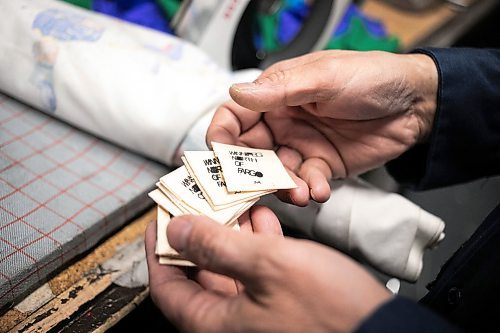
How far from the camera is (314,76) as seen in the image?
743mm

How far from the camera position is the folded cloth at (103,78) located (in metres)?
0.90

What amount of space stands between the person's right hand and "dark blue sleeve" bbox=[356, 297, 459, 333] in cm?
28

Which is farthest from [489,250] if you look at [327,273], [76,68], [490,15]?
[490,15]

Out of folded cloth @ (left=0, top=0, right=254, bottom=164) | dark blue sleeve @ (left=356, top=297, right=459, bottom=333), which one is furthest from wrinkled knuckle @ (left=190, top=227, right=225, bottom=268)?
folded cloth @ (left=0, top=0, right=254, bottom=164)

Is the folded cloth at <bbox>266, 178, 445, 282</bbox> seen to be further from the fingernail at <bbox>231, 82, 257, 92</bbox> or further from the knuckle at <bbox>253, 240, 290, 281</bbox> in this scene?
the knuckle at <bbox>253, 240, 290, 281</bbox>

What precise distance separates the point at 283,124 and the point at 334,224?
209 mm

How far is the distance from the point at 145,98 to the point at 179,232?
1.43 ft

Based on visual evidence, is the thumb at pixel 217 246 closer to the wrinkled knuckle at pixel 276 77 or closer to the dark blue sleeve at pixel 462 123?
the wrinkled knuckle at pixel 276 77

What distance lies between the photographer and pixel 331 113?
2.66 ft

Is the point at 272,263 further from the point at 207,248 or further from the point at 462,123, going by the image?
the point at 462,123

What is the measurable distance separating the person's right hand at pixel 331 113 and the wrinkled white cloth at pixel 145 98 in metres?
0.08

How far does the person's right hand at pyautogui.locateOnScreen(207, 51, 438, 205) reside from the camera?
0.73m

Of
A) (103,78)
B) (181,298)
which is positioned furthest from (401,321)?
(103,78)

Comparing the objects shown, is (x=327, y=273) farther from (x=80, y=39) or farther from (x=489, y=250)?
(x=80, y=39)
